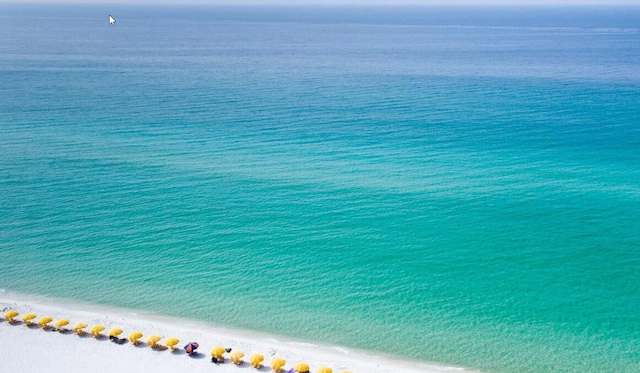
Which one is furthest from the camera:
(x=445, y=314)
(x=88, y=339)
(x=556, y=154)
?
(x=556, y=154)

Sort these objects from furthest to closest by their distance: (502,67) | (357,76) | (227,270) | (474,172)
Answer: (502,67), (357,76), (474,172), (227,270)

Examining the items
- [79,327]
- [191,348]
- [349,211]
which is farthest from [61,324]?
[349,211]

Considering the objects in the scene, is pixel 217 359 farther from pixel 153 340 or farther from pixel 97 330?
pixel 97 330

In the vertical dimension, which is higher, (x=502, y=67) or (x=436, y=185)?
(x=502, y=67)

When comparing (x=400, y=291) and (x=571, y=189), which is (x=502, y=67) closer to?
(x=571, y=189)

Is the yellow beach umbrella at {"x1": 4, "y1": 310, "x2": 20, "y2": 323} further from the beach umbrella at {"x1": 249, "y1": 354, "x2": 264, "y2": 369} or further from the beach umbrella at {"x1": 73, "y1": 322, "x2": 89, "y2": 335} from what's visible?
the beach umbrella at {"x1": 249, "y1": 354, "x2": 264, "y2": 369}

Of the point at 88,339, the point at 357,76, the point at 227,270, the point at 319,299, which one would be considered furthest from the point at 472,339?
the point at 357,76

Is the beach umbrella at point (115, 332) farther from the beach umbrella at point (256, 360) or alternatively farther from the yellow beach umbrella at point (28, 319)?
the beach umbrella at point (256, 360)
